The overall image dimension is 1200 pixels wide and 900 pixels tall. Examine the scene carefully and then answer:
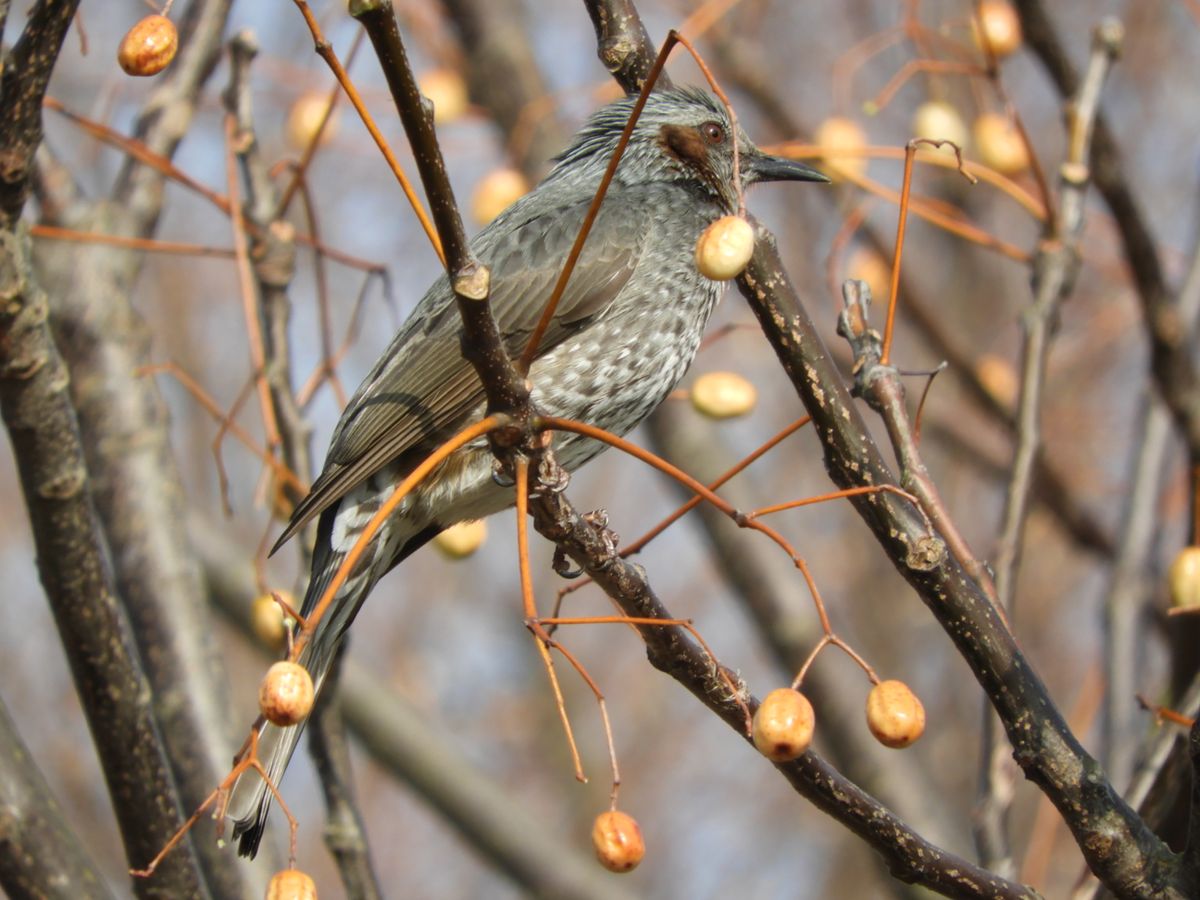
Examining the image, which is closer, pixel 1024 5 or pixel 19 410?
pixel 19 410

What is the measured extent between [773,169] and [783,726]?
2.44 metres

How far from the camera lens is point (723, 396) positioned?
3.24 meters

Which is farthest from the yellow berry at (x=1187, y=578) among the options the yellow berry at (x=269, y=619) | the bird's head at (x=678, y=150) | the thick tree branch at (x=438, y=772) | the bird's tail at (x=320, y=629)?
the thick tree branch at (x=438, y=772)

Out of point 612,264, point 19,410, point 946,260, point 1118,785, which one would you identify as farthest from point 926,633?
point 19,410

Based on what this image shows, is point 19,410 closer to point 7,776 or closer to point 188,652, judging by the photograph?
point 7,776

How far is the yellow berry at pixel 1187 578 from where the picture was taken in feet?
9.46

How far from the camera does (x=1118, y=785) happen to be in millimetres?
3828

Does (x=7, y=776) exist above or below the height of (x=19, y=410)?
below

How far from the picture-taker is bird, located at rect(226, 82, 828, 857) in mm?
3314

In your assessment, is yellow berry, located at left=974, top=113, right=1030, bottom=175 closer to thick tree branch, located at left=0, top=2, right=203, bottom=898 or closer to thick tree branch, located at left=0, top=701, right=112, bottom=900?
thick tree branch, located at left=0, top=2, right=203, bottom=898

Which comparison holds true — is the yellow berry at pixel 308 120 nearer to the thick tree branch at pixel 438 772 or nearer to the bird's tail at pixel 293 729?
the thick tree branch at pixel 438 772

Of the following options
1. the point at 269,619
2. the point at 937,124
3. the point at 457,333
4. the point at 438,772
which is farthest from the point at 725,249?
the point at 438,772

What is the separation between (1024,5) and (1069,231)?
0.83 m

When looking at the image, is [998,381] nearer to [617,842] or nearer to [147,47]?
[617,842]
